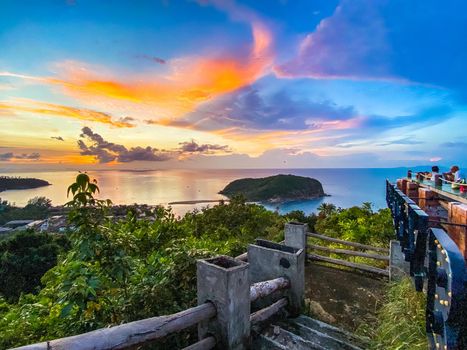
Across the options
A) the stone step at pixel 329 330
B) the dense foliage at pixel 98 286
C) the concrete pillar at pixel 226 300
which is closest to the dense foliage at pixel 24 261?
Answer: the dense foliage at pixel 98 286

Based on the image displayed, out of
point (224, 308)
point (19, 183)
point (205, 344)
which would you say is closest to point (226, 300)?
point (224, 308)

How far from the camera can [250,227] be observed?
39.3ft

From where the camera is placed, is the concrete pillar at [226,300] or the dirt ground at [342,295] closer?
the concrete pillar at [226,300]

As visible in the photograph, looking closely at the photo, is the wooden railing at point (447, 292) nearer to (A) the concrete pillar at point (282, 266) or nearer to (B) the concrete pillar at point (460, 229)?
(B) the concrete pillar at point (460, 229)

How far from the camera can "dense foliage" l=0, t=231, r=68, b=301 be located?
19.7m

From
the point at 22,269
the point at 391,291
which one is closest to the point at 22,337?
the point at 391,291

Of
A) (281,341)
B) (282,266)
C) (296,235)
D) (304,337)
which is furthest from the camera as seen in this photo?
(296,235)

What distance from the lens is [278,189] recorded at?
8662 cm

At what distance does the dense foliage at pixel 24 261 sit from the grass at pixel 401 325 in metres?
22.0

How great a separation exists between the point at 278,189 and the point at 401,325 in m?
84.6

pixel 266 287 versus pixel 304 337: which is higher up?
pixel 266 287

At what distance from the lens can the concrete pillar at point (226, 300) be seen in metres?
2.45

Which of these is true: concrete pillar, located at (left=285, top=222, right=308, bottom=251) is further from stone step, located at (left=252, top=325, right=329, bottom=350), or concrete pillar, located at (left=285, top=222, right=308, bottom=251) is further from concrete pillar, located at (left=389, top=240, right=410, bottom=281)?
stone step, located at (left=252, top=325, right=329, bottom=350)

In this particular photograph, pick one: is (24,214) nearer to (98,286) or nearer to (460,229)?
(98,286)
